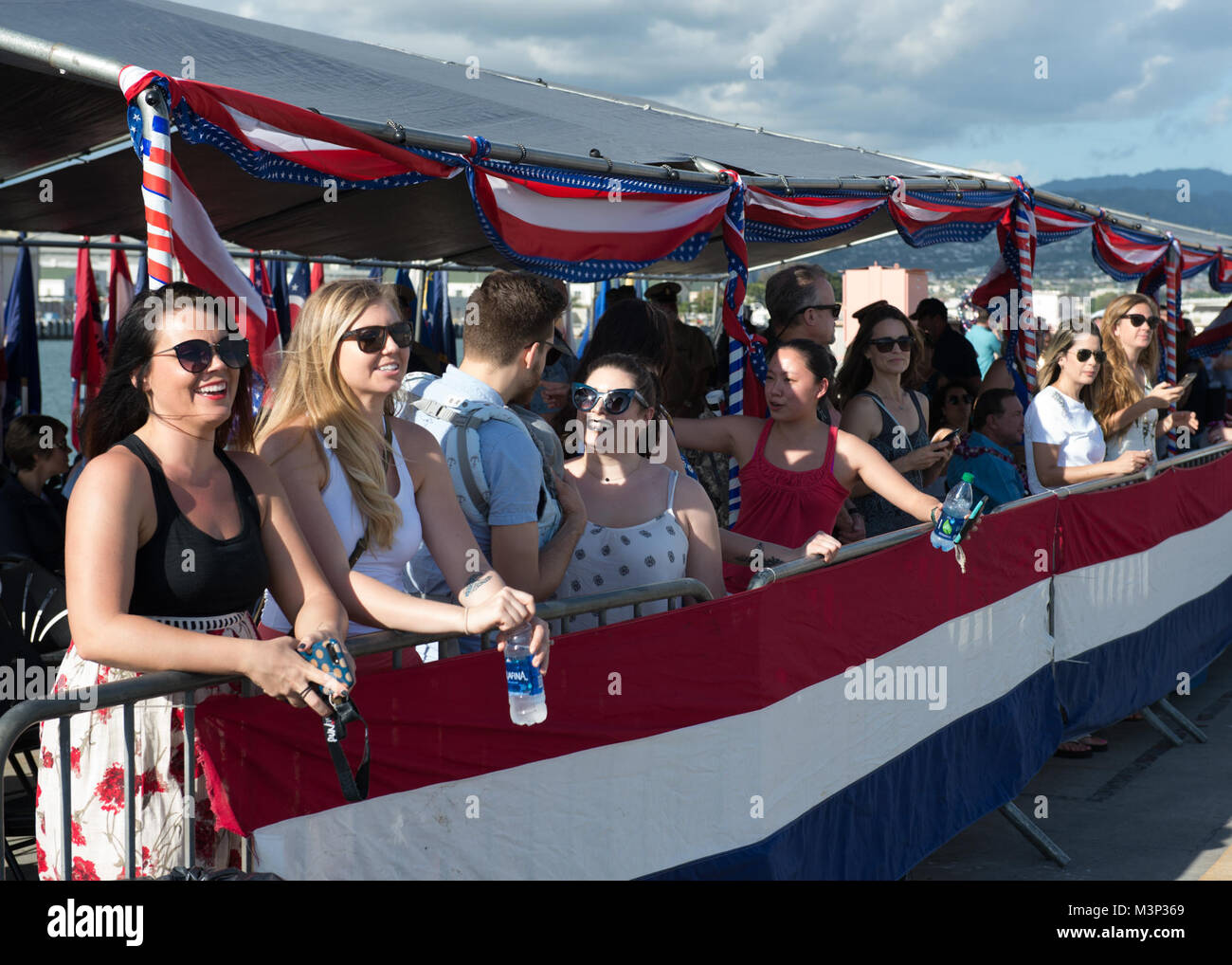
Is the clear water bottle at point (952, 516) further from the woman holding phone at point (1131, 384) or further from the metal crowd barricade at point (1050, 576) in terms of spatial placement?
the woman holding phone at point (1131, 384)

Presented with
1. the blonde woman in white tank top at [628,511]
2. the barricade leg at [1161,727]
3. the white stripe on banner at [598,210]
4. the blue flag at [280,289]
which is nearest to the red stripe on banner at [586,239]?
the white stripe on banner at [598,210]

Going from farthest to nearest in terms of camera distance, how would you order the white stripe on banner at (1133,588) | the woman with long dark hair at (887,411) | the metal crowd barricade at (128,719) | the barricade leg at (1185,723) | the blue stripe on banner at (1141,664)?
the barricade leg at (1185,723) → the blue stripe on banner at (1141,664) → the white stripe on banner at (1133,588) → the woman with long dark hair at (887,411) → the metal crowd barricade at (128,719)

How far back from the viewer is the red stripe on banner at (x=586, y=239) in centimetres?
532

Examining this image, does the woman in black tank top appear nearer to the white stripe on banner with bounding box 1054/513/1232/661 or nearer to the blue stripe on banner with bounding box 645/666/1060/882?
the blue stripe on banner with bounding box 645/666/1060/882

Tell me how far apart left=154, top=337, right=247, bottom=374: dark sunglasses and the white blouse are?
5089 millimetres

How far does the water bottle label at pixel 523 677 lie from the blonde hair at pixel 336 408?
48 cm

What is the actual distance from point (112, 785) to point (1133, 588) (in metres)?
5.56

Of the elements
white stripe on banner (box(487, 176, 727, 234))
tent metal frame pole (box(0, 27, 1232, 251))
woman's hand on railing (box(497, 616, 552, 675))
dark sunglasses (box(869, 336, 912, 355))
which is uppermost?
tent metal frame pole (box(0, 27, 1232, 251))

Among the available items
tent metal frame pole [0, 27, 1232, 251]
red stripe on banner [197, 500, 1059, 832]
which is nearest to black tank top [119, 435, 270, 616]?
red stripe on banner [197, 500, 1059, 832]

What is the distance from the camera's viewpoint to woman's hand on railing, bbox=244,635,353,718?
2471 millimetres

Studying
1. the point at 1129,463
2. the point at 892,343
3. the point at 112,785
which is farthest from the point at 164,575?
the point at 1129,463

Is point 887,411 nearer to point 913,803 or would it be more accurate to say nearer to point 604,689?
point 913,803

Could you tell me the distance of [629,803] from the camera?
11.5ft
